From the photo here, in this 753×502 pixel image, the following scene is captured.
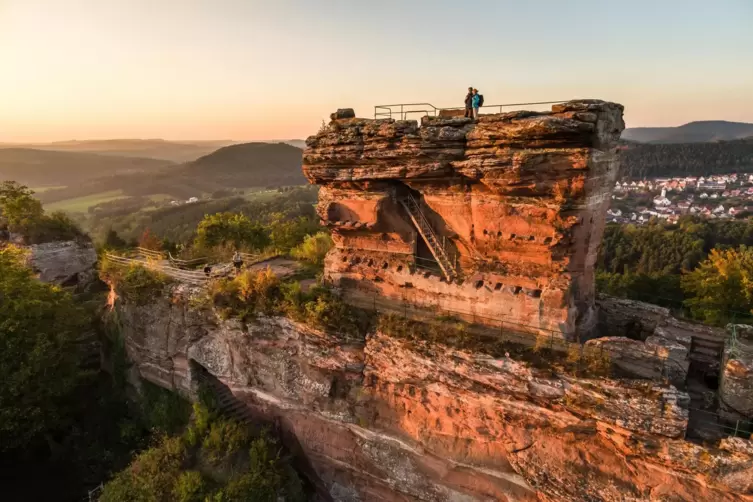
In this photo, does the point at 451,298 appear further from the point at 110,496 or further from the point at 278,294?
the point at 110,496

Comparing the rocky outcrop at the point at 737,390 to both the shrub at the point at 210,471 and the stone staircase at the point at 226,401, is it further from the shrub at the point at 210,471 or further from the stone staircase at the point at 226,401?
the stone staircase at the point at 226,401

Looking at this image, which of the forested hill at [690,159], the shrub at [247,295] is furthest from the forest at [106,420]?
the forested hill at [690,159]

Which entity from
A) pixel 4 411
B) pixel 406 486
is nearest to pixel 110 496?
pixel 4 411

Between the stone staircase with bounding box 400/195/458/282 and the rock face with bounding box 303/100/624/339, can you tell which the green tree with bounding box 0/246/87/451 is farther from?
the stone staircase with bounding box 400/195/458/282

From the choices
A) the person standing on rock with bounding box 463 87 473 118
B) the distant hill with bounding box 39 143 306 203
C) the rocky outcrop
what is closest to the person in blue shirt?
the person standing on rock with bounding box 463 87 473 118

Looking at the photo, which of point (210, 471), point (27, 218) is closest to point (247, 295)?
A: point (210, 471)
